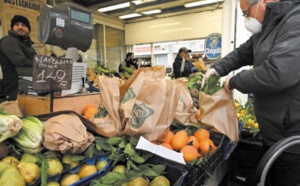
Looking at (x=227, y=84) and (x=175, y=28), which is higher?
(x=175, y=28)

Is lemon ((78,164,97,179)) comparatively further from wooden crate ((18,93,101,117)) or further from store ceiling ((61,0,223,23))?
store ceiling ((61,0,223,23))

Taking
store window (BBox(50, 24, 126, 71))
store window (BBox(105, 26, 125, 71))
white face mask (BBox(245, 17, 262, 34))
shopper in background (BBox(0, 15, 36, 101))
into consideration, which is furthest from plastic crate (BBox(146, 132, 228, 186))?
store window (BBox(105, 26, 125, 71))

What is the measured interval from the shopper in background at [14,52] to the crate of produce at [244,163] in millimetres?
1975

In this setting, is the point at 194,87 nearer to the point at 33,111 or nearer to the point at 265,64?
the point at 265,64

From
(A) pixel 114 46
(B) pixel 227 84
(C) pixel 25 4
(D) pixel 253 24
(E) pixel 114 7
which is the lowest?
(B) pixel 227 84

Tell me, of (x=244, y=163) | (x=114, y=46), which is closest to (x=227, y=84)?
(x=244, y=163)

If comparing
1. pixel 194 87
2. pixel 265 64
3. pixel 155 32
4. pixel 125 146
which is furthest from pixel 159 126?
pixel 155 32

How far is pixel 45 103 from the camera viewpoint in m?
1.23

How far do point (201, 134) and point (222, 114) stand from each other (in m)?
0.17

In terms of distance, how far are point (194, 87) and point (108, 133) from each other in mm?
1113

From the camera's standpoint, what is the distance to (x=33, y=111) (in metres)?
1.30

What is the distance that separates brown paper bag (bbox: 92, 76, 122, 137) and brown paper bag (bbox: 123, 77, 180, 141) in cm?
6

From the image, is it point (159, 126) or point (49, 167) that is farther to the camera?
point (159, 126)

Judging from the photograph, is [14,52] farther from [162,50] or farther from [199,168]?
[162,50]
